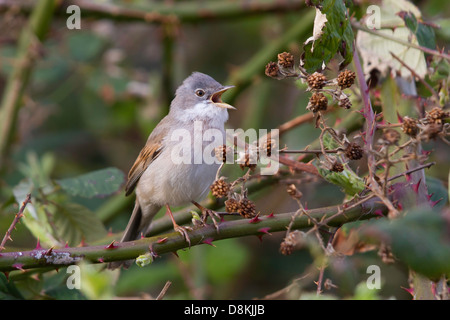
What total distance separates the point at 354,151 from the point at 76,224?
1.89 meters

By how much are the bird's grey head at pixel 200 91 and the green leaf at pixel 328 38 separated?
156cm

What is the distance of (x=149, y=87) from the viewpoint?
19.2 ft

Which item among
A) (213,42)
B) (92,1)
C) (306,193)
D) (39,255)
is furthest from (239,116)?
(39,255)

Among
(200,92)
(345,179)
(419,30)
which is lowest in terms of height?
(345,179)

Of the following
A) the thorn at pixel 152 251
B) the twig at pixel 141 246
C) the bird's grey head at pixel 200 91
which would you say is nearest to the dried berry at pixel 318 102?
the twig at pixel 141 246

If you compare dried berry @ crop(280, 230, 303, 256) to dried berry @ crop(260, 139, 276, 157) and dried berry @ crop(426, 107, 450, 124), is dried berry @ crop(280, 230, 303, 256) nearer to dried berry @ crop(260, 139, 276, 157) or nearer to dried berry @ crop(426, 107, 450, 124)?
dried berry @ crop(260, 139, 276, 157)

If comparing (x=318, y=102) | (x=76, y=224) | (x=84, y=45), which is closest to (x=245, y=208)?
Result: (x=318, y=102)

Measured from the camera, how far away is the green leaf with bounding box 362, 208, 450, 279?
1246 millimetres

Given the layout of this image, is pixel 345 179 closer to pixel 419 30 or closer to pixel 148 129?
pixel 419 30

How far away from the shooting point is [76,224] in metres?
3.33

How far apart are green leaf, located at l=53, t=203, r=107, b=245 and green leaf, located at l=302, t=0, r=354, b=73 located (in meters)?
1.73

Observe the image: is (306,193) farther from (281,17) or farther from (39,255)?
(39,255)

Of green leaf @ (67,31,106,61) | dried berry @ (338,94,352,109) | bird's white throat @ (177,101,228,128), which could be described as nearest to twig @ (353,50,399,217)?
dried berry @ (338,94,352,109)

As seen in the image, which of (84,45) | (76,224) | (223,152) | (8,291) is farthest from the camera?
(84,45)
